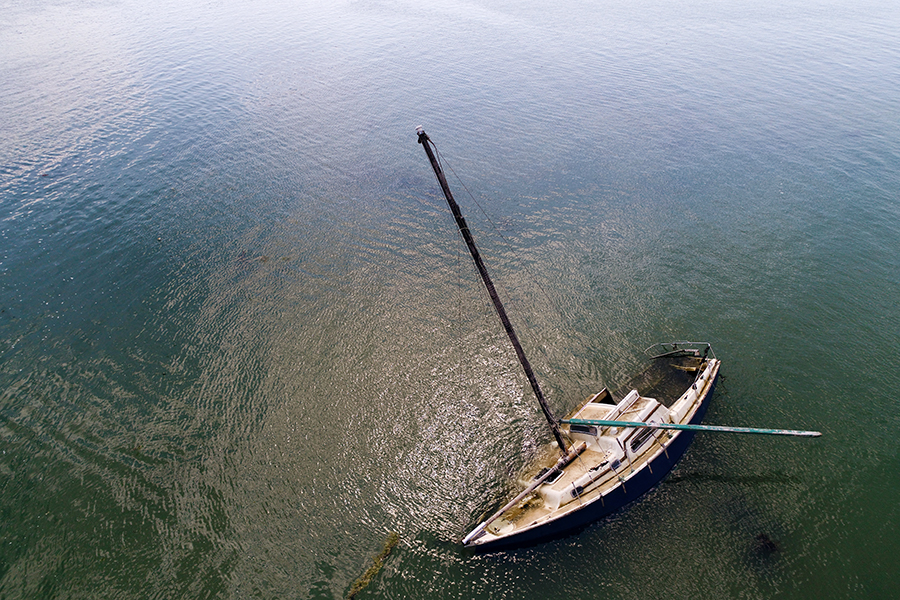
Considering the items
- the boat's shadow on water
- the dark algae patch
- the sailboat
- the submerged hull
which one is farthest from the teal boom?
the dark algae patch

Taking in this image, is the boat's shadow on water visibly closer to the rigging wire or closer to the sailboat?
the sailboat

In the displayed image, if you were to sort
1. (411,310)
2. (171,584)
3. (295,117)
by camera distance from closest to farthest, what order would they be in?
(171,584), (411,310), (295,117)

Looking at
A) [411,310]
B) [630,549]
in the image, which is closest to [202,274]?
[411,310]

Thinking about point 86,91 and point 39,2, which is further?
point 39,2

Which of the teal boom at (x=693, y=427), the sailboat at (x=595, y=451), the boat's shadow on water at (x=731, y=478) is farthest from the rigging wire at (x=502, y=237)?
the boat's shadow on water at (x=731, y=478)

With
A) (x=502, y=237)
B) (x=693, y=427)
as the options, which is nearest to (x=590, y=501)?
(x=693, y=427)

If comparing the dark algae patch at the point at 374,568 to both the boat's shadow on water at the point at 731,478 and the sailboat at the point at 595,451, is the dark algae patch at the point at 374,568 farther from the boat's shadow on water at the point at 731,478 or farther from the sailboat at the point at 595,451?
the boat's shadow on water at the point at 731,478

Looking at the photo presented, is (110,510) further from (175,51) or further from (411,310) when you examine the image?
(175,51)
